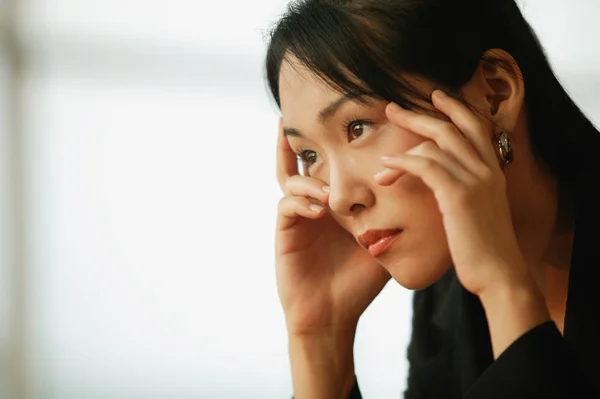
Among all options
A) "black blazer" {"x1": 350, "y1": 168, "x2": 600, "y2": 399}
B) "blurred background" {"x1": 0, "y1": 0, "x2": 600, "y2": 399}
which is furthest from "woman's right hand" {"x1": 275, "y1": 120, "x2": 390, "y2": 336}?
"blurred background" {"x1": 0, "y1": 0, "x2": 600, "y2": 399}

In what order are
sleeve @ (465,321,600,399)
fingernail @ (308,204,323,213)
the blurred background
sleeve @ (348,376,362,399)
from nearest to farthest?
sleeve @ (465,321,600,399) < fingernail @ (308,204,323,213) < sleeve @ (348,376,362,399) < the blurred background

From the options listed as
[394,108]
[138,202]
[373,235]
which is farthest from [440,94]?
[138,202]

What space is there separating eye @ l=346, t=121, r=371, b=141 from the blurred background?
0.96 metres

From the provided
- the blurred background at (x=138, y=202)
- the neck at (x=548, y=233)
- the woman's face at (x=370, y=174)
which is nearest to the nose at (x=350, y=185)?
the woman's face at (x=370, y=174)

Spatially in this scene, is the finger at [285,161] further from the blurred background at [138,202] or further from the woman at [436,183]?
the blurred background at [138,202]

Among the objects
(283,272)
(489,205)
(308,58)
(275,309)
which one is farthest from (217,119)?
(489,205)

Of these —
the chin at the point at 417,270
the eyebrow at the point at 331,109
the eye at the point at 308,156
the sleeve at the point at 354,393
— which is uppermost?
the eyebrow at the point at 331,109

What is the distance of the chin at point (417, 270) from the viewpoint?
85 centimetres

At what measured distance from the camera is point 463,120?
2.57 ft

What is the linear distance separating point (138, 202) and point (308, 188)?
953mm

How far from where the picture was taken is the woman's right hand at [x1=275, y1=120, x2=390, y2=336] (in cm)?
102

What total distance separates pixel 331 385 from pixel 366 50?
444mm

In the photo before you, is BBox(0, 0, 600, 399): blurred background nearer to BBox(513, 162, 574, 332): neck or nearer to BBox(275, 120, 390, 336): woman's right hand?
BBox(275, 120, 390, 336): woman's right hand

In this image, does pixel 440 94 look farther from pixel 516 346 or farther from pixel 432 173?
pixel 516 346
